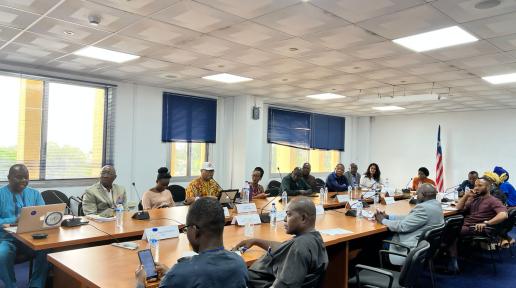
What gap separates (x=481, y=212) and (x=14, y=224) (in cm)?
503

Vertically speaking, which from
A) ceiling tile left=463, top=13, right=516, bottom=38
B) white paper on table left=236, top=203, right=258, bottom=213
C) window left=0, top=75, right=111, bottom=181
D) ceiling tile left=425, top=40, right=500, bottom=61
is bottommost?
white paper on table left=236, top=203, right=258, bottom=213

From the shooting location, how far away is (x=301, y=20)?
3.38 metres

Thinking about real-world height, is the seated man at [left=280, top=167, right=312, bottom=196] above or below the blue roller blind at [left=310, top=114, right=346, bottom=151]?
below

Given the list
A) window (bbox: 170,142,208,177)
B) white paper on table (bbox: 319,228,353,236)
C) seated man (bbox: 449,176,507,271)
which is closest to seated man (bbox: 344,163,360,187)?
seated man (bbox: 449,176,507,271)

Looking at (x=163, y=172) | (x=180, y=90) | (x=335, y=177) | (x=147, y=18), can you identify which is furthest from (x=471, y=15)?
(x=180, y=90)

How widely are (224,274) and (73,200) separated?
158 inches

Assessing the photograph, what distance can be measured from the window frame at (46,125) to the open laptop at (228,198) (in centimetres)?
293

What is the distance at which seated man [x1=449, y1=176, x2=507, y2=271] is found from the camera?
4383 millimetres

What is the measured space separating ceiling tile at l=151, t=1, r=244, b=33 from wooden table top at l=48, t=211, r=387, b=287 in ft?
6.17

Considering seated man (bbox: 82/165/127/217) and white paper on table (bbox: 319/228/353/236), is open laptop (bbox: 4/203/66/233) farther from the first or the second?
white paper on table (bbox: 319/228/353/236)

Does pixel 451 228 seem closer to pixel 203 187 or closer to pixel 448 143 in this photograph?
pixel 203 187

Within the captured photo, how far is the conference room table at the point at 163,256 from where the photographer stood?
1975mm

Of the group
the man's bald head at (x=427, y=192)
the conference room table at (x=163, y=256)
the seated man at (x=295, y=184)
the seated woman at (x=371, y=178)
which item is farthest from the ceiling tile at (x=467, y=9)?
the seated woman at (x=371, y=178)

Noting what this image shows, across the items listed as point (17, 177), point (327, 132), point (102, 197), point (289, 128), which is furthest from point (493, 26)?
point (327, 132)
